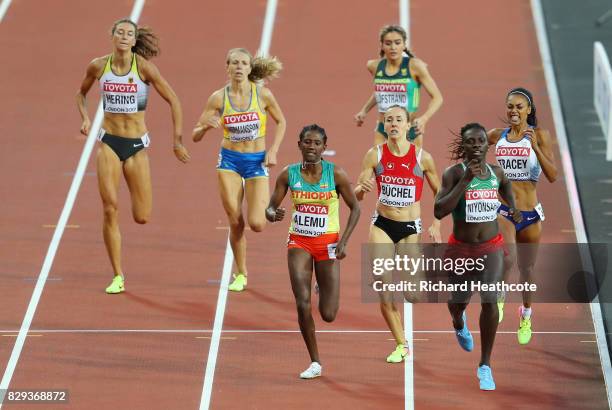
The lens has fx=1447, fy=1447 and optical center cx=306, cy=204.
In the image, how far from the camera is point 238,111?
13227 mm

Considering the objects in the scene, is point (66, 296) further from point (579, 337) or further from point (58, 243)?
point (579, 337)

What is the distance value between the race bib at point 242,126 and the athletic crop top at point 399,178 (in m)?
1.83

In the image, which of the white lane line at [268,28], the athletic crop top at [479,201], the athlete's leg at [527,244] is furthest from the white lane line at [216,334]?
the white lane line at [268,28]

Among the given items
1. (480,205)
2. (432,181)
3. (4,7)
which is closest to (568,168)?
(432,181)

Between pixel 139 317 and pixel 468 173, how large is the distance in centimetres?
377

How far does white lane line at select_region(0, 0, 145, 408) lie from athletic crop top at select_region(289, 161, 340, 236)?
272 centimetres

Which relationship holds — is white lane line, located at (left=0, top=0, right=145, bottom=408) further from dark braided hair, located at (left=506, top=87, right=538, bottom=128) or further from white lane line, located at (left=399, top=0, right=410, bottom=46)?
white lane line, located at (left=399, top=0, right=410, bottom=46)

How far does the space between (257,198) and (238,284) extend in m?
0.92

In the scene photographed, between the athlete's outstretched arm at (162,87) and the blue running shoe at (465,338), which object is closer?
the blue running shoe at (465,338)

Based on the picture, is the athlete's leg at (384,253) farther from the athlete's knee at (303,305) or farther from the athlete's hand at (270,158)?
the athlete's hand at (270,158)

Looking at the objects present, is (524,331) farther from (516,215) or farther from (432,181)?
(432,181)

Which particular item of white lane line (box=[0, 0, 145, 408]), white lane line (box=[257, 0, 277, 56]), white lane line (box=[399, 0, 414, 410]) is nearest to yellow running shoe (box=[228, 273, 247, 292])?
white lane line (box=[399, 0, 414, 410])

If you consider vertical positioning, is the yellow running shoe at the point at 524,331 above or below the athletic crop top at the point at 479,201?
below

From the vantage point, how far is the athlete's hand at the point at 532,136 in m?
12.1
